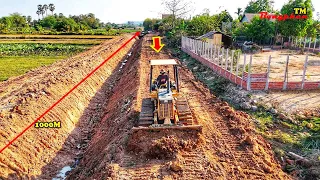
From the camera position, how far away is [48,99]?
1525cm

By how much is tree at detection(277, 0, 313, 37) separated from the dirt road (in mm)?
24862

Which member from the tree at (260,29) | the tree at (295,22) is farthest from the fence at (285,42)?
the tree at (295,22)

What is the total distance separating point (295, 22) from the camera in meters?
33.5

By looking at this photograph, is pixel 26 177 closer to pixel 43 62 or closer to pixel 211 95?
pixel 211 95

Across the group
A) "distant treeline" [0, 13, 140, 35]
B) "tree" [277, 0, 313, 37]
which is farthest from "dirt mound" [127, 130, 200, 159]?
"distant treeline" [0, 13, 140, 35]

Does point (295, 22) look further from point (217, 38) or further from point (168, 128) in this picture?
point (168, 128)

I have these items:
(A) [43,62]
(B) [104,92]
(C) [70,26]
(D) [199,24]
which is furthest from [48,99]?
(C) [70,26]

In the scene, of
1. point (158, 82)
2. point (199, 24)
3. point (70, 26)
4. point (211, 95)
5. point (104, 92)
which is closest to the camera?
point (158, 82)

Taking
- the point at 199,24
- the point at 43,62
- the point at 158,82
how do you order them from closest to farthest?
the point at 158,82, the point at 43,62, the point at 199,24

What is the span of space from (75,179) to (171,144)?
337cm

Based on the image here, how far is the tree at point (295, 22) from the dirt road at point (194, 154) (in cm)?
2486

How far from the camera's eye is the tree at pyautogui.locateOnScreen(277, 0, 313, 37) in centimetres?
3291

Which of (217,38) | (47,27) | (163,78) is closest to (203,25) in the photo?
(217,38)

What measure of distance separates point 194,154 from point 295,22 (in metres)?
29.3
